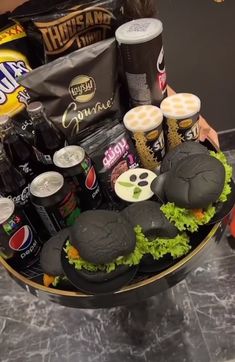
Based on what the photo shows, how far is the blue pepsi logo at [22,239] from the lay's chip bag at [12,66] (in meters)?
0.21

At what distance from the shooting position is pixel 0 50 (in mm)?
658

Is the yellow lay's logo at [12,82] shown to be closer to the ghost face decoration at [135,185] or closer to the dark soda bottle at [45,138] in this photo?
the dark soda bottle at [45,138]

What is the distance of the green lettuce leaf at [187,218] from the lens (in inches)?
22.0

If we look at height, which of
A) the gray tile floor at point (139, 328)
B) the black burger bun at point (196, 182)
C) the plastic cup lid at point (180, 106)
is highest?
the plastic cup lid at point (180, 106)

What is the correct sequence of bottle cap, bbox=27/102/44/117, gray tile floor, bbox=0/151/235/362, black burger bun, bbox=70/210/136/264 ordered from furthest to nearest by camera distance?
gray tile floor, bbox=0/151/235/362
bottle cap, bbox=27/102/44/117
black burger bun, bbox=70/210/136/264

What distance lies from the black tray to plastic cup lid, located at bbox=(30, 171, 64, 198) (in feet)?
0.45

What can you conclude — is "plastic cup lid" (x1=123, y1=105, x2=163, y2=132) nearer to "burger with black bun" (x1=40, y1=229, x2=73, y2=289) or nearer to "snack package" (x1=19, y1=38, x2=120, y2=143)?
"snack package" (x1=19, y1=38, x2=120, y2=143)

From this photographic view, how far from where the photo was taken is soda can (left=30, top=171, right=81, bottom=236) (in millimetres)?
625

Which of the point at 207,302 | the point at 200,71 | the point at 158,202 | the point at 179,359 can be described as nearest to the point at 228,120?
the point at 200,71

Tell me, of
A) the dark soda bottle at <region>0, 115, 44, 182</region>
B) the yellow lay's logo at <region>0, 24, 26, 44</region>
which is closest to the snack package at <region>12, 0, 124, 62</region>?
the yellow lay's logo at <region>0, 24, 26, 44</region>

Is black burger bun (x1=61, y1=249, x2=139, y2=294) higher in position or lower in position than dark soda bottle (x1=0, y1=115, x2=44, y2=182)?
lower

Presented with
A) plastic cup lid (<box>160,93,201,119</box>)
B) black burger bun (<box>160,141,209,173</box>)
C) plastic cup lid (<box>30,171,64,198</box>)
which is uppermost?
plastic cup lid (<box>160,93,201,119</box>)

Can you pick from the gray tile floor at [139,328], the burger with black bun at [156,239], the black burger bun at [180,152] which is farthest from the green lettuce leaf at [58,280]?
the gray tile floor at [139,328]

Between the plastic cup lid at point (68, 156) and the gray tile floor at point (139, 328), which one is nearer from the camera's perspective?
the plastic cup lid at point (68, 156)
